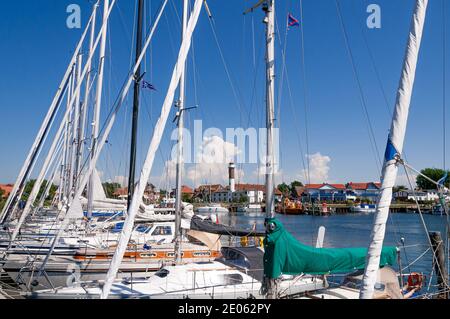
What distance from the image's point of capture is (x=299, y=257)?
8680 millimetres

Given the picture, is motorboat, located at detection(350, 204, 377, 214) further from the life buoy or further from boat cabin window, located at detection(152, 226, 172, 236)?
the life buoy

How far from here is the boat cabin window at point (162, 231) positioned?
65.1 feet

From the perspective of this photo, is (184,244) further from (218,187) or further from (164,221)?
Answer: (218,187)

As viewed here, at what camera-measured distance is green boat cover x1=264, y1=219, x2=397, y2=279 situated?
26.6ft

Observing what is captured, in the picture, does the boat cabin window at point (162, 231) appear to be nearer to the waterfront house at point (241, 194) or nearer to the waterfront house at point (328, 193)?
the waterfront house at point (241, 194)

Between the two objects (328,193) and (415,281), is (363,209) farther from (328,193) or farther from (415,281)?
(415,281)

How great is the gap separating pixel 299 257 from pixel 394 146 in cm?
380

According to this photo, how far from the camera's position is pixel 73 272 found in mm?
15523
